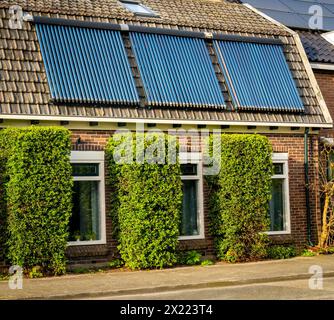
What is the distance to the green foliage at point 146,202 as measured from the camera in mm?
17359

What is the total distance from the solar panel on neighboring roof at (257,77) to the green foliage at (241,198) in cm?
128

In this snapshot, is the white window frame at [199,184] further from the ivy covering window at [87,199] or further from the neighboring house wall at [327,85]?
the neighboring house wall at [327,85]

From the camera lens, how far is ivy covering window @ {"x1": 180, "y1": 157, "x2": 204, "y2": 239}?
1917 centimetres

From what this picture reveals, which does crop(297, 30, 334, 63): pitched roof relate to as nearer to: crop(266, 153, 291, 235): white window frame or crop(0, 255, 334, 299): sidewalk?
crop(266, 153, 291, 235): white window frame

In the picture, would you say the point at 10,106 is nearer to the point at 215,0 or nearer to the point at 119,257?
the point at 119,257

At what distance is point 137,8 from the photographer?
20.9 m

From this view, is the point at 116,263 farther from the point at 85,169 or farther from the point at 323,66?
the point at 323,66

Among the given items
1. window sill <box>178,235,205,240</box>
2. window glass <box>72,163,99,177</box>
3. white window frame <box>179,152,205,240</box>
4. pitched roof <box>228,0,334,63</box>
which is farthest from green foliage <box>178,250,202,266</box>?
pitched roof <box>228,0,334,63</box>

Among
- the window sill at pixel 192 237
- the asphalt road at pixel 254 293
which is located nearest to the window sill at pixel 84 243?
the window sill at pixel 192 237

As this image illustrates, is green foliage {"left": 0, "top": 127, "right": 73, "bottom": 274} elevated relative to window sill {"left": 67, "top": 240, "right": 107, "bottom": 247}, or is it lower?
elevated

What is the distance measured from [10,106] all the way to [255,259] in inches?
265

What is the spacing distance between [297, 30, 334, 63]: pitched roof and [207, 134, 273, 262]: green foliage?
4.56m

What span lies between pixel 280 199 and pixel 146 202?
182 inches

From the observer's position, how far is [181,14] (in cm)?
2155
